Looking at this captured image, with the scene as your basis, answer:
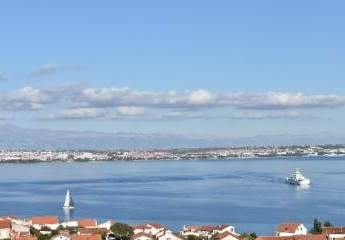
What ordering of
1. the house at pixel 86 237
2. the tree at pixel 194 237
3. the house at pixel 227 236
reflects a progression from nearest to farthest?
1. the house at pixel 86 237
2. the house at pixel 227 236
3. the tree at pixel 194 237

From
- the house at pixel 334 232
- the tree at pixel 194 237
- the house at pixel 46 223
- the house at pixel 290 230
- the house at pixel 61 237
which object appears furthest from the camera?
the house at pixel 46 223

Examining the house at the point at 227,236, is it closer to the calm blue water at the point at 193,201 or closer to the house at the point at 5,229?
the calm blue water at the point at 193,201

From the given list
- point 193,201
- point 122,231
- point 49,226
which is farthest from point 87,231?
point 193,201

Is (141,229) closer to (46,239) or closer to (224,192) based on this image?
(46,239)

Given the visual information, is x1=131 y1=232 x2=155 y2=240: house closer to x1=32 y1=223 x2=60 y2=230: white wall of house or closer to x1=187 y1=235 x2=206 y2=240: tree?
x1=187 y1=235 x2=206 y2=240: tree

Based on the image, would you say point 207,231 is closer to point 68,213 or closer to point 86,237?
point 86,237

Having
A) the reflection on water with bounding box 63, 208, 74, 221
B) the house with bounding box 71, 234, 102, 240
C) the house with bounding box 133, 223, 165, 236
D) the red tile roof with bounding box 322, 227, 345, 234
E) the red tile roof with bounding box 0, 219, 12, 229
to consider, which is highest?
the red tile roof with bounding box 0, 219, 12, 229

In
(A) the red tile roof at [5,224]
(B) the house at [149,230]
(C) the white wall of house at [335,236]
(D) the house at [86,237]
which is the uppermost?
(A) the red tile roof at [5,224]

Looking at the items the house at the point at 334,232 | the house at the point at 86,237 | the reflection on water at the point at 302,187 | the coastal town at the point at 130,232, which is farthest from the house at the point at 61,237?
the reflection on water at the point at 302,187

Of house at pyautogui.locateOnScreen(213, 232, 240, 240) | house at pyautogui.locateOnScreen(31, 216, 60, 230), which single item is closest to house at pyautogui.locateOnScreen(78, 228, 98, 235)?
house at pyautogui.locateOnScreen(31, 216, 60, 230)
